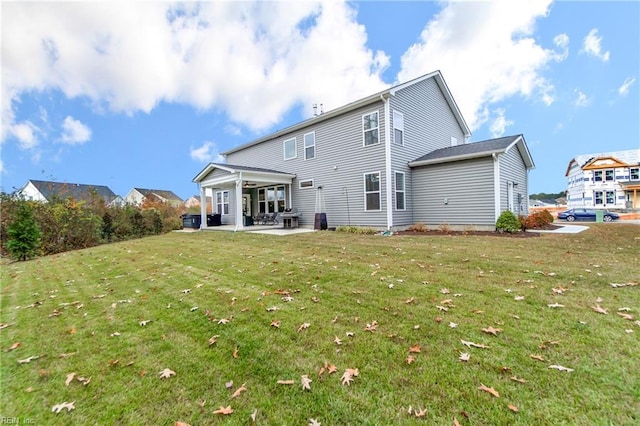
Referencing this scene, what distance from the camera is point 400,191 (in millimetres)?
12531

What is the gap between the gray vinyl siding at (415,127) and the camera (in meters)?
12.4

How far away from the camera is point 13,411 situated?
204 cm

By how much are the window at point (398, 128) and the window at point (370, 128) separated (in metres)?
0.80

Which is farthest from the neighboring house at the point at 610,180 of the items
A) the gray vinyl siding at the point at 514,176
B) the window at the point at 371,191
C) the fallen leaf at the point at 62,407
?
the fallen leaf at the point at 62,407

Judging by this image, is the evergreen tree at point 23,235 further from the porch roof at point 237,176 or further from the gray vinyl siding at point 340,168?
the gray vinyl siding at point 340,168

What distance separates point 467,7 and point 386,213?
9.12 meters

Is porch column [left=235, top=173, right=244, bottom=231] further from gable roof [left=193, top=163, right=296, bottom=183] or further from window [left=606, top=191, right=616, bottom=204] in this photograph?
window [left=606, top=191, right=616, bottom=204]

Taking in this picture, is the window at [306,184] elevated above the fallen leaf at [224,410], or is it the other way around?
the window at [306,184]

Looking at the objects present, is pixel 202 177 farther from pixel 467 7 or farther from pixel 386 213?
pixel 467 7

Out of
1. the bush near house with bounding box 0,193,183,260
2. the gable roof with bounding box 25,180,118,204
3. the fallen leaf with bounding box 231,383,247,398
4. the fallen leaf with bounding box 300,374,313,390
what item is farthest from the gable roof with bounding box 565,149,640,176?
the gable roof with bounding box 25,180,118,204

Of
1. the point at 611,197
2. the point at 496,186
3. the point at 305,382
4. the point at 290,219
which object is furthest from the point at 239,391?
the point at 611,197

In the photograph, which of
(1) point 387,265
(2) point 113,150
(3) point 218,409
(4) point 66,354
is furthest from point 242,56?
(2) point 113,150

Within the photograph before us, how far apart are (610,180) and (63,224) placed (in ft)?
165

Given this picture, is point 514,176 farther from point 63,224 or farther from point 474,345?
point 63,224
